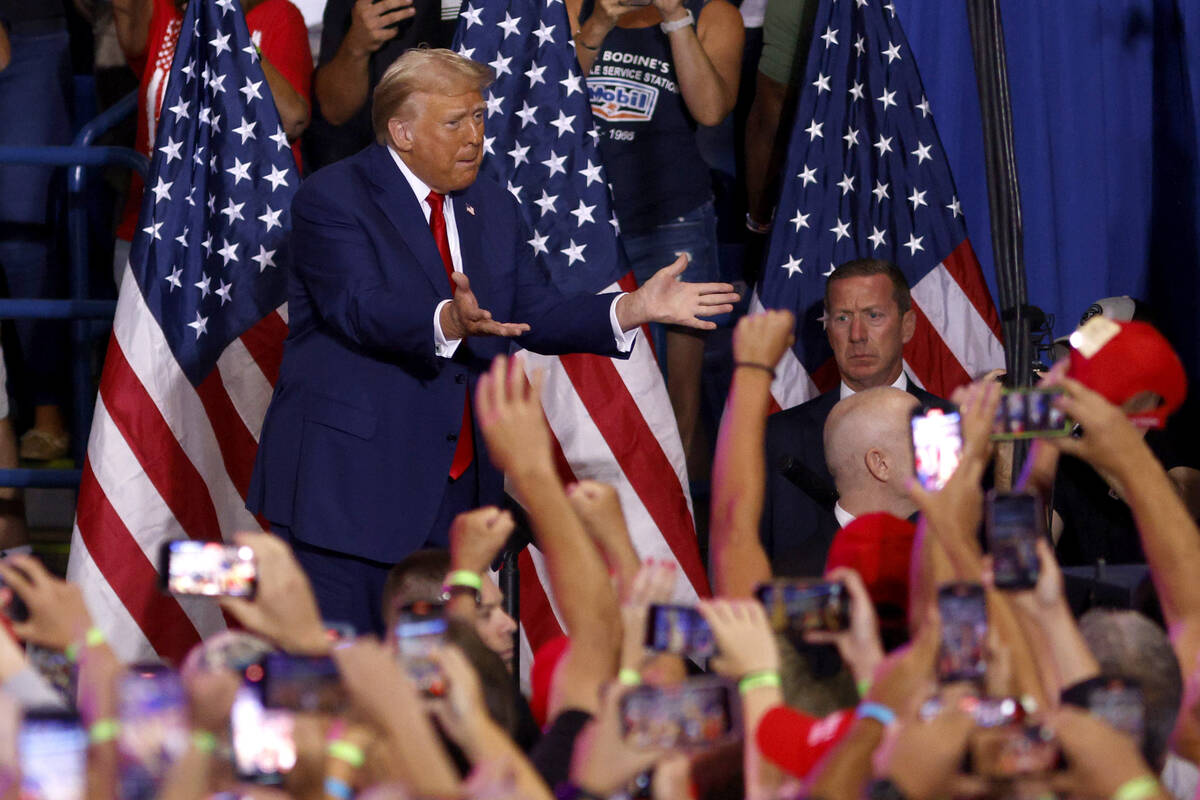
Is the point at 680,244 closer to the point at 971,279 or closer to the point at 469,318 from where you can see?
the point at 971,279

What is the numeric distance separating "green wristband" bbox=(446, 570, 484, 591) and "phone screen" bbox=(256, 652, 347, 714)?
599 mm

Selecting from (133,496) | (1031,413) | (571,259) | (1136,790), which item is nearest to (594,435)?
(571,259)

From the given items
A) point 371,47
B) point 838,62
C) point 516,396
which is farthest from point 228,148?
point 516,396

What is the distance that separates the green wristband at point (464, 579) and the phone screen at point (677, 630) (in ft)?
1.79

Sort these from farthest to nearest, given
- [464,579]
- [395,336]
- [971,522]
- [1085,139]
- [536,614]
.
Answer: [1085,139] < [536,614] < [395,336] < [464,579] < [971,522]

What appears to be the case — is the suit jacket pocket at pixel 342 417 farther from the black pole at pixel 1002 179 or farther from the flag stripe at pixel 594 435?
the black pole at pixel 1002 179

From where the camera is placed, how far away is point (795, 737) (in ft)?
6.25

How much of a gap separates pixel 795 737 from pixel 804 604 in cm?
17

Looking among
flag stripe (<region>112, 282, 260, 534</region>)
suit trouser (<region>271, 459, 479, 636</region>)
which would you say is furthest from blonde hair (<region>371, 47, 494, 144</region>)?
flag stripe (<region>112, 282, 260, 534</region>)

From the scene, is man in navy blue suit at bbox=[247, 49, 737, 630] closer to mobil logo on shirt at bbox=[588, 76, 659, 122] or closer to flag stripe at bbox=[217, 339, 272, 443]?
flag stripe at bbox=[217, 339, 272, 443]

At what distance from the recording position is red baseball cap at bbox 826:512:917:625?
2496mm

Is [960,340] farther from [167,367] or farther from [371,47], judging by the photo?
[167,367]

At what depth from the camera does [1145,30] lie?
4965 mm

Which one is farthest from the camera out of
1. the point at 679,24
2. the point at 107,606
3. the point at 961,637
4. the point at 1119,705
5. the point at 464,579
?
the point at 679,24
